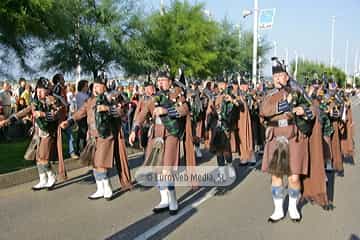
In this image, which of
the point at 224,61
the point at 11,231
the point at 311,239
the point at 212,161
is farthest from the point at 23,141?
the point at 224,61

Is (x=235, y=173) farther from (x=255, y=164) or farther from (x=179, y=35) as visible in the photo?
(x=179, y=35)

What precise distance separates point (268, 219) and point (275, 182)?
488 millimetres

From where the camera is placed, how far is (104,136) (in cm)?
694

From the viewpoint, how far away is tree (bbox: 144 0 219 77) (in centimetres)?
1875

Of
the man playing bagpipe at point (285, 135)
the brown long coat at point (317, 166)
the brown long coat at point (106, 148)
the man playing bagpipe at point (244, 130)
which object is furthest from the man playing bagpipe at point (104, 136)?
the man playing bagpipe at point (244, 130)

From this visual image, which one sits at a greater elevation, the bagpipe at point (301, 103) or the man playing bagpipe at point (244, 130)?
the bagpipe at point (301, 103)

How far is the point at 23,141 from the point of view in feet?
42.0

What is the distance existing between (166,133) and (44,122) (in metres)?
2.32

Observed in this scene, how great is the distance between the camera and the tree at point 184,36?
61.5 feet

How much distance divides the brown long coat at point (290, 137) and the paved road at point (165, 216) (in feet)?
2.46

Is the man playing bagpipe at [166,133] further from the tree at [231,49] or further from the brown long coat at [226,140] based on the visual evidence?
the tree at [231,49]

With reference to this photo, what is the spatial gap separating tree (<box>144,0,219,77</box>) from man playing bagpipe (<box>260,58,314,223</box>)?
11.9 meters

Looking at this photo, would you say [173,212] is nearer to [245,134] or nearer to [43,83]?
[43,83]

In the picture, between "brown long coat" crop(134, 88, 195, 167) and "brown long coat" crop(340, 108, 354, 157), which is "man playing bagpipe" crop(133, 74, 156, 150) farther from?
"brown long coat" crop(340, 108, 354, 157)
